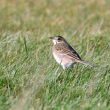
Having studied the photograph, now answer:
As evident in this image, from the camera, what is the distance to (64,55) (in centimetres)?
873

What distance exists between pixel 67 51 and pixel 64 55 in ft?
0.31

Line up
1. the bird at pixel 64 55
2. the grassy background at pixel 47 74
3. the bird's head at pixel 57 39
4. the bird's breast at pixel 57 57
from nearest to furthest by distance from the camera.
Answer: the grassy background at pixel 47 74, the bird at pixel 64 55, the bird's breast at pixel 57 57, the bird's head at pixel 57 39

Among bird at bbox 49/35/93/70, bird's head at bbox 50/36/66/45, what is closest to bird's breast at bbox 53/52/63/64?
bird at bbox 49/35/93/70

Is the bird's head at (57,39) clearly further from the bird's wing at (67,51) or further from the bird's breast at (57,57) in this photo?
the bird's breast at (57,57)

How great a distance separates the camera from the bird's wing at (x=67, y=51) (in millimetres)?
8492

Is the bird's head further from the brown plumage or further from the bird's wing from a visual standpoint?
the bird's wing

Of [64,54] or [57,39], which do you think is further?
[57,39]

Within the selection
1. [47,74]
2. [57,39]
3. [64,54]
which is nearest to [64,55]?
[64,54]

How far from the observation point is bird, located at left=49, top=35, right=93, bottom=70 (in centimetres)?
840

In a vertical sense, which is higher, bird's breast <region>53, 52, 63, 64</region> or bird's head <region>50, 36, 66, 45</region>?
bird's head <region>50, 36, 66, 45</region>

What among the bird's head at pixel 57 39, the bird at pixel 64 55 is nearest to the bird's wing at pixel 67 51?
the bird at pixel 64 55

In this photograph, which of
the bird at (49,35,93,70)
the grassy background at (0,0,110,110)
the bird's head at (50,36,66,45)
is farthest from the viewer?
the bird's head at (50,36,66,45)

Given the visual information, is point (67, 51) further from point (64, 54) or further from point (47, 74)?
point (47, 74)

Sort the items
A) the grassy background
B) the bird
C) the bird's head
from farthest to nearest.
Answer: the bird's head, the bird, the grassy background
